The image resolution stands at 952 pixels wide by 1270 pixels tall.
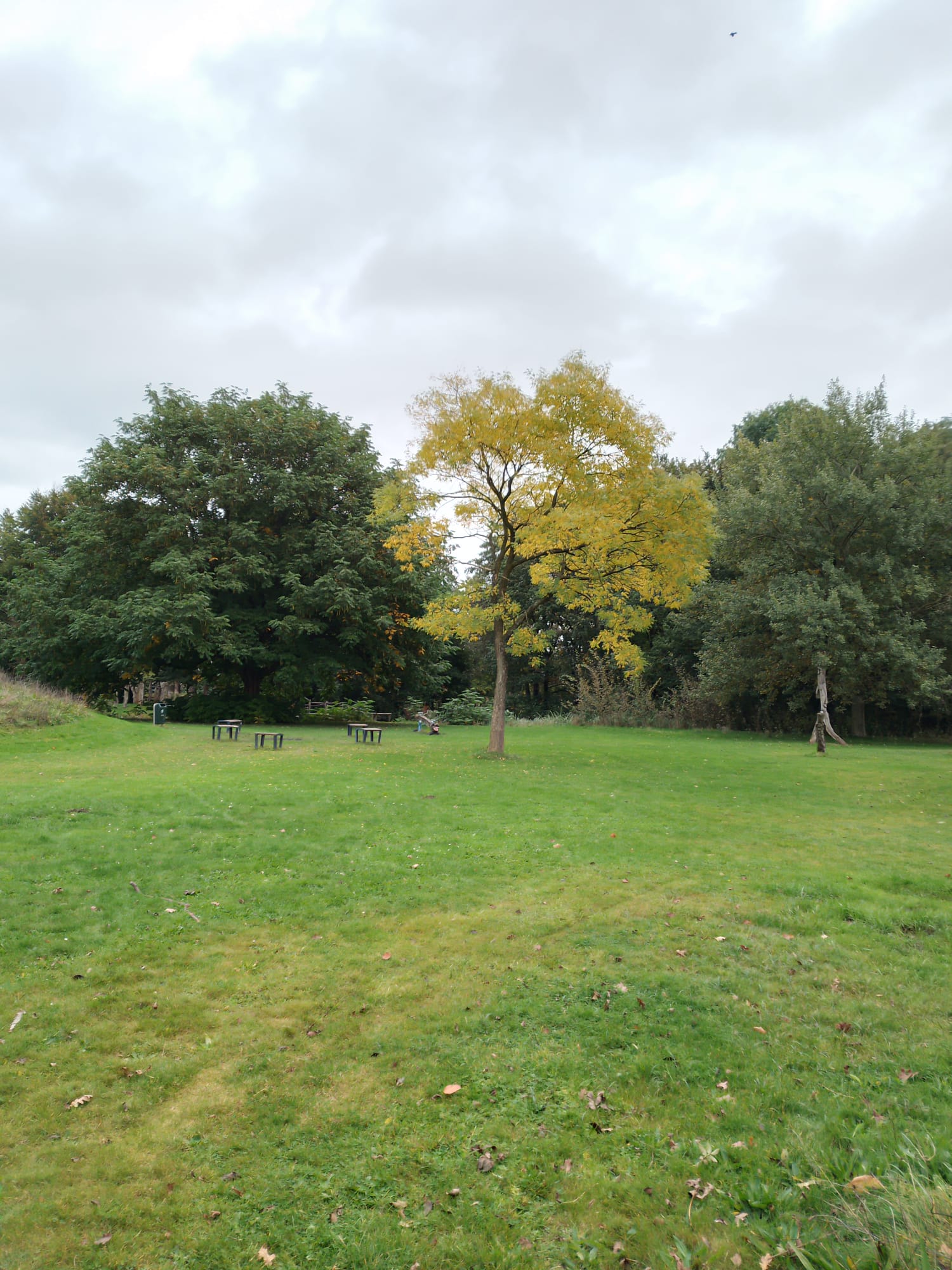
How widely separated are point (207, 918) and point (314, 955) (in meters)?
1.22

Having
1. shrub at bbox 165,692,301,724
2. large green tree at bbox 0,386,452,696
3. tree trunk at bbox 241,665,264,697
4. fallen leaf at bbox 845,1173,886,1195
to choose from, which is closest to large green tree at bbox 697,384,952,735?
large green tree at bbox 0,386,452,696

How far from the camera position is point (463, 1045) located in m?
4.21

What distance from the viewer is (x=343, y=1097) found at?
3.69 m

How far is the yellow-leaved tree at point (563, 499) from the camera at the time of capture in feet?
52.5

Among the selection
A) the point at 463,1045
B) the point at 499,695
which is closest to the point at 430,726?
the point at 499,695

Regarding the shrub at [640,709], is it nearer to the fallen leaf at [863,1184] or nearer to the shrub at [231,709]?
the shrub at [231,709]

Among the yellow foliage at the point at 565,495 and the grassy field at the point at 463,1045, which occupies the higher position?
the yellow foliage at the point at 565,495

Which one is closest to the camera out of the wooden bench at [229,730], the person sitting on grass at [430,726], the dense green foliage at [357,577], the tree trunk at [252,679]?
the wooden bench at [229,730]

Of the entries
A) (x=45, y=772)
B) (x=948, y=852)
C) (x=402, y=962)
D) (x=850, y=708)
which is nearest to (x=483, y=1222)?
(x=402, y=962)

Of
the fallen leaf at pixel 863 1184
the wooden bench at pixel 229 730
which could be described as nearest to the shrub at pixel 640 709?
the wooden bench at pixel 229 730

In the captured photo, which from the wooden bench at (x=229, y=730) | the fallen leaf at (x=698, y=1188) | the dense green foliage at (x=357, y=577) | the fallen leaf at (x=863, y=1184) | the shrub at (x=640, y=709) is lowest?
the wooden bench at (x=229, y=730)

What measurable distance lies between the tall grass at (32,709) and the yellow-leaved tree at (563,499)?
35.0ft

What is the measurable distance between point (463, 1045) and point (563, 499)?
14056 mm

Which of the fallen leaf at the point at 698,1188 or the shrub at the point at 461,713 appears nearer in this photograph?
the fallen leaf at the point at 698,1188
